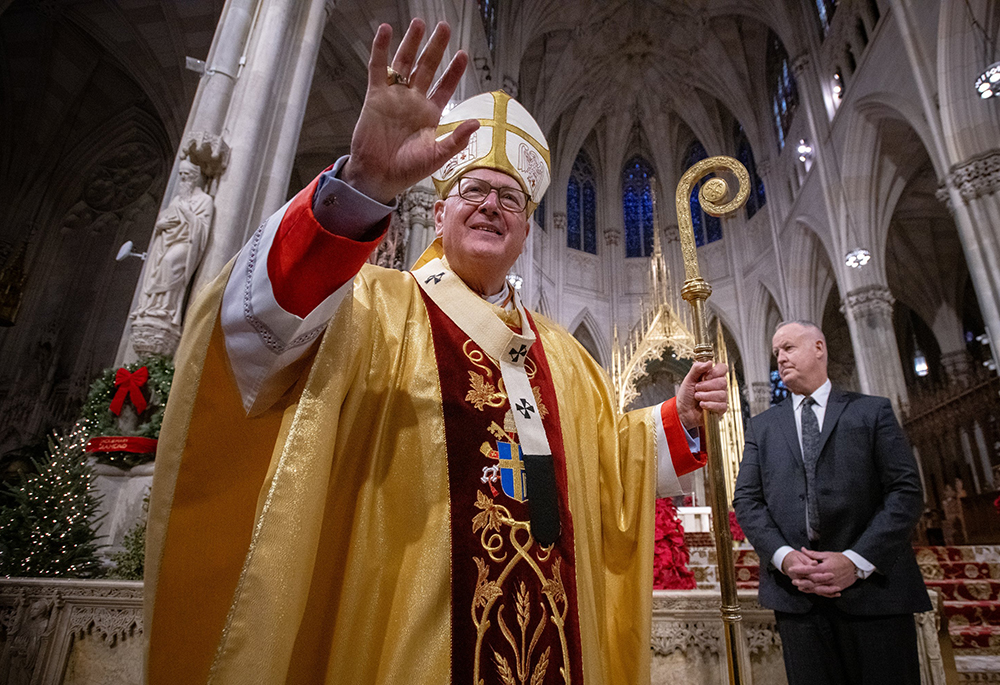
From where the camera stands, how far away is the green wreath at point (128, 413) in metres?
3.45

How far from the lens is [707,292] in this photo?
1.58 m

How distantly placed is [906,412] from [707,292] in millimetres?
9678

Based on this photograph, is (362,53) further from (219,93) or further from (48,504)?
(48,504)

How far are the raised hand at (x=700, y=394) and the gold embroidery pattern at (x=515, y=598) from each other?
571 millimetres

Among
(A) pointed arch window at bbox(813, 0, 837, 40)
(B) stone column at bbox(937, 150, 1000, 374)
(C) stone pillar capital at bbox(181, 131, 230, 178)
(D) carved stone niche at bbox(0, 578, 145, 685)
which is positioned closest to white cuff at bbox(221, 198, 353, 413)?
(D) carved stone niche at bbox(0, 578, 145, 685)

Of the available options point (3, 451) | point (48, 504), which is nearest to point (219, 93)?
point (48, 504)

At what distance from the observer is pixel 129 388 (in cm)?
350

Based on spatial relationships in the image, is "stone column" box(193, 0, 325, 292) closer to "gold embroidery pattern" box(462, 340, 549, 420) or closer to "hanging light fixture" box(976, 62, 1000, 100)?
"gold embroidery pattern" box(462, 340, 549, 420)

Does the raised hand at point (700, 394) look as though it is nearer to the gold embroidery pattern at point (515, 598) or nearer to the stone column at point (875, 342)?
the gold embroidery pattern at point (515, 598)

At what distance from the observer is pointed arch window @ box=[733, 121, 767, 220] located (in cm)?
1588

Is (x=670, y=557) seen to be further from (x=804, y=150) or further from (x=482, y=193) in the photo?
(x=804, y=150)

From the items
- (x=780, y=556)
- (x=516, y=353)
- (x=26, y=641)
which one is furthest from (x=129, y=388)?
(x=780, y=556)

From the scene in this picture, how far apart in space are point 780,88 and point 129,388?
53.0 feet

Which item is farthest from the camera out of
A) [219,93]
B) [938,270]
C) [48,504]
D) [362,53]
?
[938,270]
